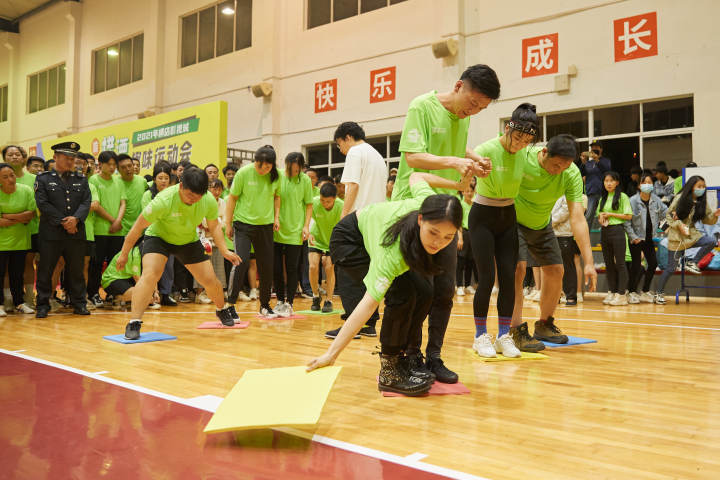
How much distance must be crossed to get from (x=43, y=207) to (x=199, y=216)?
7.82 feet

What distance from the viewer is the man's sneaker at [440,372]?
9.59ft

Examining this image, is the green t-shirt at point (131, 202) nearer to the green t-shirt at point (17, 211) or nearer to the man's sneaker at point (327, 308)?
the green t-shirt at point (17, 211)

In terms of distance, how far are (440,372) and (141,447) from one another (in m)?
1.50

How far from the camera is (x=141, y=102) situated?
17.0 meters

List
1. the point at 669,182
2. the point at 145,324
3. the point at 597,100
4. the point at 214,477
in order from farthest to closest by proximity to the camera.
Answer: the point at 597,100 < the point at 669,182 < the point at 145,324 < the point at 214,477

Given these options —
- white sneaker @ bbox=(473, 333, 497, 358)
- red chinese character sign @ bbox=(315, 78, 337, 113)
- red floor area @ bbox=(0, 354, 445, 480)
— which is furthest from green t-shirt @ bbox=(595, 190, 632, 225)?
red chinese character sign @ bbox=(315, 78, 337, 113)

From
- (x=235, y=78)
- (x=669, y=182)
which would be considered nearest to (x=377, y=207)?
(x=669, y=182)

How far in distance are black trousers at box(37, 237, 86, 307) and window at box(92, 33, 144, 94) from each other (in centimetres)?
1257

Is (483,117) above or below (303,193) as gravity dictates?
above

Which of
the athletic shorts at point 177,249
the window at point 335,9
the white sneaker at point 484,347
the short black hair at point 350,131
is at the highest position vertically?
the window at point 335,9

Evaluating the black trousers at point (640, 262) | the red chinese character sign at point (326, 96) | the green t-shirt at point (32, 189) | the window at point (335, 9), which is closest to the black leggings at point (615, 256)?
the black trousers at point (640, 262)

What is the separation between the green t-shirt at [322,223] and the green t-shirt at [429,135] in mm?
3487

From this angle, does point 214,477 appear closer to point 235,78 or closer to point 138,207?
point 138,207

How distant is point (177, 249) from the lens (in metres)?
4.55
